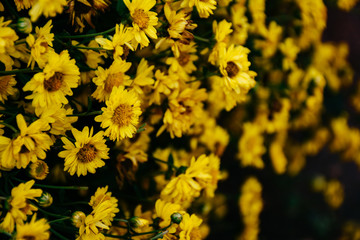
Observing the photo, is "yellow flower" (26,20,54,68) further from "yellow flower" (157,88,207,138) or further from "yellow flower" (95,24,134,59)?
"yellow flower" (157,88,207,138)

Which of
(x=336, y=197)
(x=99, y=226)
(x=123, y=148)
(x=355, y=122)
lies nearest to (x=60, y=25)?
(x=123, y=148)

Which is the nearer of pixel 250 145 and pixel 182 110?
Result: pixel 182 110

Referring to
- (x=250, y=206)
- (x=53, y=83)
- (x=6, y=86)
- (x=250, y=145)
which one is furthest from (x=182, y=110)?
(x=250, y=206)

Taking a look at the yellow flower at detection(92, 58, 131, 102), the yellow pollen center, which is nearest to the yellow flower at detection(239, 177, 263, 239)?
the yellow pollen center

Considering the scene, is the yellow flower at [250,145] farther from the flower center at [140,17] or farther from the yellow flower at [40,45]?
the yellow flower at [40,45]

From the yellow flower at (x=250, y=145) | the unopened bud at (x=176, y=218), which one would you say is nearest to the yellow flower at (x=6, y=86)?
the unopened bud at (x=176, y=218)

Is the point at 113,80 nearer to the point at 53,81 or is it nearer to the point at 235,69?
the point at 53,81
